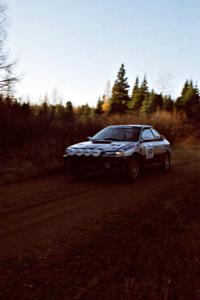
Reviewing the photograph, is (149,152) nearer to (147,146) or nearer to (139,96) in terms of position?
(147,146)

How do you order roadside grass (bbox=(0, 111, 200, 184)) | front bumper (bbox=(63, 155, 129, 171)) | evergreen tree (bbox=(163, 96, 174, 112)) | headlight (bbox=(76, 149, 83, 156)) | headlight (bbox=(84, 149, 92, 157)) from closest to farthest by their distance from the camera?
front bumper (bbox=(63, 155, 129, 171)), headlight (bbox=(84, 149, 92, 157)), headlight (bbox=(76, 149, 83, 156)), roadside grass (bbox=(0, 111, 200, 184)), evergreen tree (bbox=(163, 96, 174, 112))

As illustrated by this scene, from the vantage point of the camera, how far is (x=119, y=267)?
4824mm

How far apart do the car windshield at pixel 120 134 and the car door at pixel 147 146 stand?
0.26 meters

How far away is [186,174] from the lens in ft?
45.4

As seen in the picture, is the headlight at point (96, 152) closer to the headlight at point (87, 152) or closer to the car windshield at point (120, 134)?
the headlight at point (87, 152)

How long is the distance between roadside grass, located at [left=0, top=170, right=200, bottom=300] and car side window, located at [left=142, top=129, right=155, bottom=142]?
580cm

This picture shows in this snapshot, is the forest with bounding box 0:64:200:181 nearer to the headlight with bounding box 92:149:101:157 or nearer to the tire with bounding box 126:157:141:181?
the headlight with bounding box 92:149:101:157

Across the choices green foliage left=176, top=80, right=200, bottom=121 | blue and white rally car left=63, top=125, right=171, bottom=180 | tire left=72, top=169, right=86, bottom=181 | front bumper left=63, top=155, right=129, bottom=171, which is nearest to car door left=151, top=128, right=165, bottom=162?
blue and white rally car left=63, top=125, right=171, bottom=180

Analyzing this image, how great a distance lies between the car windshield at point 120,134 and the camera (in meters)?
12.3

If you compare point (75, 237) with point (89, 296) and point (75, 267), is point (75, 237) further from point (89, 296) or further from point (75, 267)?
point (89, 296)

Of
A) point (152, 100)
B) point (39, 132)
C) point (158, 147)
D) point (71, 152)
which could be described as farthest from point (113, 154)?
point (152, 100)

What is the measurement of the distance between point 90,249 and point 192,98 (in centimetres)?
7615

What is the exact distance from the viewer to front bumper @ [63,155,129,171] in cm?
1116

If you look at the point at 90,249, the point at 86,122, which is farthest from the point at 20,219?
the point at 86,122
